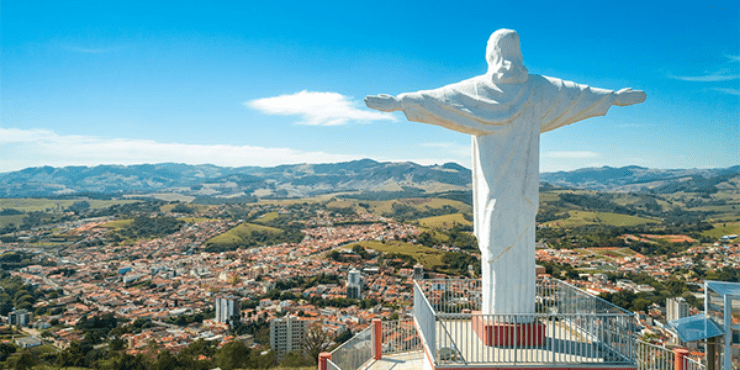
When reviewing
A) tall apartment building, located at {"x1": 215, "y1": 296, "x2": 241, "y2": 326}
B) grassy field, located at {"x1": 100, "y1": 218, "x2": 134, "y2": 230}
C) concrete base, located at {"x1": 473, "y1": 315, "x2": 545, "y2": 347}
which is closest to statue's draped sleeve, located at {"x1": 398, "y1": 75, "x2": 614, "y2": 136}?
concrete base, located at {"x1": 473, "y1": 315, "x2": 545, "y2": 347}

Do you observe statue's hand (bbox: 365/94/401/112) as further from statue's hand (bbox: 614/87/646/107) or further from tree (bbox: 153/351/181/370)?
tree (bbox: 153/351/181/370)

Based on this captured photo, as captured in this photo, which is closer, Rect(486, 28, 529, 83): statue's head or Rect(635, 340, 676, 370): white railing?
Rect(486, 28, 529, 83): statue's head

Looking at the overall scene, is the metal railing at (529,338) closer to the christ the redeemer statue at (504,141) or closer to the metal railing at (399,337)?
the christ the redeemer statue at (504,141)

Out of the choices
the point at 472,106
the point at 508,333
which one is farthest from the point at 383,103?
the point at 508,333

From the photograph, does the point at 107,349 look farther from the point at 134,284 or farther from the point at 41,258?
the point at 41,258

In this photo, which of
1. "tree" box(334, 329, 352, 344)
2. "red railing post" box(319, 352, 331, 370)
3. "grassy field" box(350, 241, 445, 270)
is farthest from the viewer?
"grassy field" box(350, 241, 445, 270)

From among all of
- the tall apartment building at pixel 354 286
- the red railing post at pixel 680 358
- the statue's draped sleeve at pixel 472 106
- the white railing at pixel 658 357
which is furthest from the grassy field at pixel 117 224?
the red railing post at pixel 680 358

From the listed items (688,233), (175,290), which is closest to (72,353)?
(175,290)
